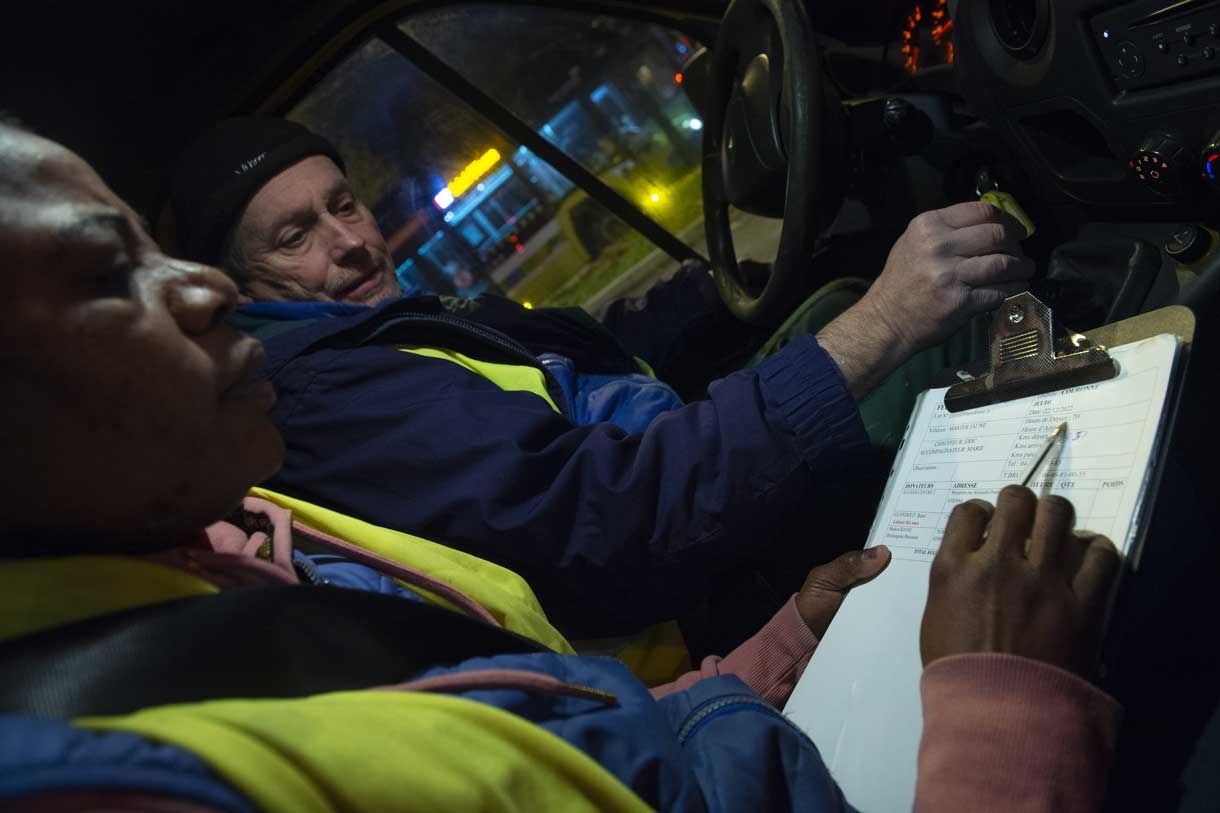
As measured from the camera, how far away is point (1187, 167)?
0.93m

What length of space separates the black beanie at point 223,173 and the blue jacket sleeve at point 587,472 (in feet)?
2.02

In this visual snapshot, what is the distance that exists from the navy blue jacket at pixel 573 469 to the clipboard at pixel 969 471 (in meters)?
0.14

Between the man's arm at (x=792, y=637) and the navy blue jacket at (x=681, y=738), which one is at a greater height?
the navy blue jacket at (x=681, y=738)

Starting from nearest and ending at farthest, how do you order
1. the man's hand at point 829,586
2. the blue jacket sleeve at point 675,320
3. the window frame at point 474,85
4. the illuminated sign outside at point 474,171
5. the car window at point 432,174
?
the man's hand at point 829,586 < the blue jacket sleeve at point 675,320 < the window frame at point 474,85 < the car window at point 432,174 < the illuminated sign outside at point 474,171

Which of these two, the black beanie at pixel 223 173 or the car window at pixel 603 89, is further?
the car window at pixel 603 89

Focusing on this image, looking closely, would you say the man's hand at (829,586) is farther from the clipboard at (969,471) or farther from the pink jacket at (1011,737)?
the pink jacket at (1011,737)

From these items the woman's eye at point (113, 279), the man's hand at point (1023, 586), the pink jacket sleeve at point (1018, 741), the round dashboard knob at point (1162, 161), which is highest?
the woman's eye at point (113, 279)

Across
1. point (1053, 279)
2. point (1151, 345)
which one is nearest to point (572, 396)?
point (1053, 279)

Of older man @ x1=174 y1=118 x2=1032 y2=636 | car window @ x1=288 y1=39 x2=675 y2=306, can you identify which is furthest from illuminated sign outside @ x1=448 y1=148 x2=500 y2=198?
older man @ x1=174 y1=118 x2=1032 y2=636

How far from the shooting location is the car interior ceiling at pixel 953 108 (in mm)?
932

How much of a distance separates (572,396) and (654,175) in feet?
6.54

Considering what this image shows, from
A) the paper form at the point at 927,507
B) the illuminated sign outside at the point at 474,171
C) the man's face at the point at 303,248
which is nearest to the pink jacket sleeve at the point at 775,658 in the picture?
the paper form at the point at 927,507

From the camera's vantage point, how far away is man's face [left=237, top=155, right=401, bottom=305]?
1478 mm


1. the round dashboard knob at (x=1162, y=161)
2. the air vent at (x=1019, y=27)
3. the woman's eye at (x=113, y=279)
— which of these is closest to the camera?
the woman's eye at (x=113, y=279)
